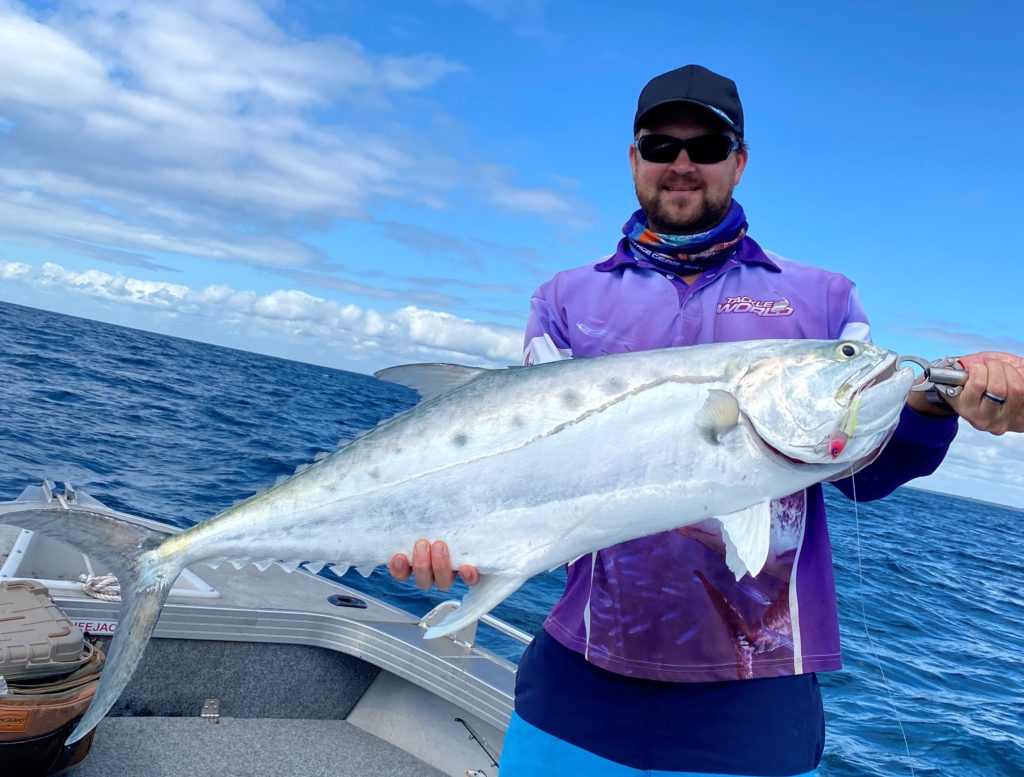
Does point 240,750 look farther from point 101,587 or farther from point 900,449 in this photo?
point 900,449

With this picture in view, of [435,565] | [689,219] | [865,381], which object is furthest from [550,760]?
[689,219]

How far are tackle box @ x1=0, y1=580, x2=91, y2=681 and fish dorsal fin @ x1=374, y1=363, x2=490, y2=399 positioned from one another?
250 centimetres

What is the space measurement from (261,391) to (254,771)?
3476 centimetres

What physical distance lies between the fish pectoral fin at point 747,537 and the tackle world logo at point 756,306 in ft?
2.54

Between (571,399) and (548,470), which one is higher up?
(571,399)

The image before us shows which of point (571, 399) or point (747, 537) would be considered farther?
point (571, 399)

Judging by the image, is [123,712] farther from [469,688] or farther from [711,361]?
[711,361]

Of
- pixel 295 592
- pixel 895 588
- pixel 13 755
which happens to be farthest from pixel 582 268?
pixel 895 588

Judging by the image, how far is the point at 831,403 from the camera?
2.31 meters

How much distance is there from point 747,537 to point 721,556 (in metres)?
0.28

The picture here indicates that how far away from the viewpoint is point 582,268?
3.19 m

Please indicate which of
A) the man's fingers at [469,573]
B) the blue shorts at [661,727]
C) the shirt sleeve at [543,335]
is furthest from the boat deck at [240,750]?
the shirt sleeve at [543,335]

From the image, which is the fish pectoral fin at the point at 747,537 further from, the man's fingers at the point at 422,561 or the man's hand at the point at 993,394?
the man's fingers at the point at 422,561

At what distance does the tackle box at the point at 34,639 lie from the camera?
3727 millimetres
